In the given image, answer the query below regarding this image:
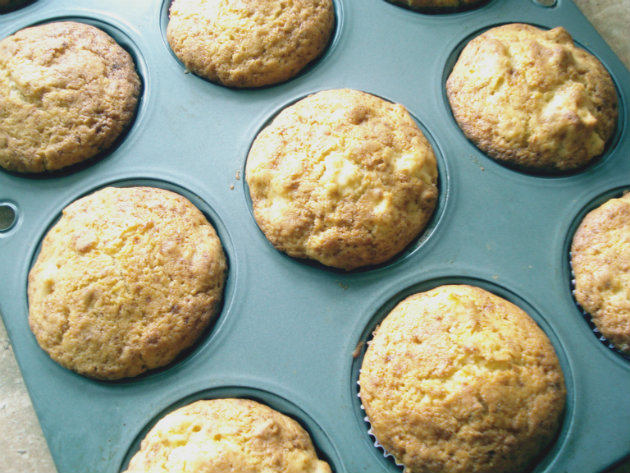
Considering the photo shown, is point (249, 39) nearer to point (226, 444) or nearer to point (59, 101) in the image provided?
point (59, 101)

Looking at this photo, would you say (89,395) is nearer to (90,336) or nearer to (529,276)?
(90,336)

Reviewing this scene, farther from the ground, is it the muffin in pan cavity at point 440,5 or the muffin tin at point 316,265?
the muffin in pan cavity at point 440,5

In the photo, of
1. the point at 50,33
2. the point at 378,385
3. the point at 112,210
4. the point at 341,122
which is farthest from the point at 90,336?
the point at 50,33

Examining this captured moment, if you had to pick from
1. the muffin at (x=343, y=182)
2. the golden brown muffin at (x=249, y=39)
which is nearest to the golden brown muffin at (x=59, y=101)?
the golden brown muffin at (x=249, y=39)

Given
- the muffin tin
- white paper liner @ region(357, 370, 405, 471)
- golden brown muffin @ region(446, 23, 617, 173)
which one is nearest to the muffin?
the muffin tin

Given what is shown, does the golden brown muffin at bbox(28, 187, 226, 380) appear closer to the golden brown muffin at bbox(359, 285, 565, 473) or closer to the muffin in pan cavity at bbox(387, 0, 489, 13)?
the golden brown muffin at bbox(359, 285, 565, 473)

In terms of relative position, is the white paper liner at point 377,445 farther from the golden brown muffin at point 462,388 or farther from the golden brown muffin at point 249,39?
the golden brown muffin at point 249,39

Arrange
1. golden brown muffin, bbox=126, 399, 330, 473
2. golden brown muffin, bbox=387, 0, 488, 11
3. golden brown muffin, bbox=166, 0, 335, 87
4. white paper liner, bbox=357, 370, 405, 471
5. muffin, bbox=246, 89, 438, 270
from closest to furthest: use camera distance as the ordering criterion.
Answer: golden brown muffin, bbox=126, 399, 330, 473 < white paper liner, bbox=357, 370, 405, 471 < muffin, bbox=246, 89, 438, 270 < golden brown muffin, bbox=166, 0, 335, 87 < golden brown muffin, bbox=387, 0, 488, 11
